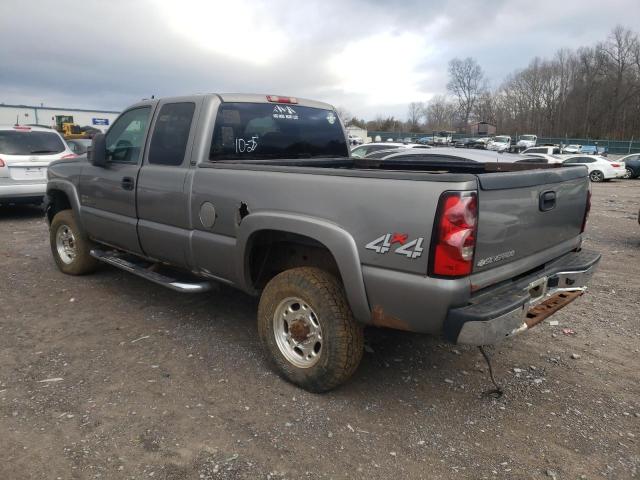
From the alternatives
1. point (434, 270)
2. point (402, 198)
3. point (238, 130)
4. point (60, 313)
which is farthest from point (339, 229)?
point (60, 313)

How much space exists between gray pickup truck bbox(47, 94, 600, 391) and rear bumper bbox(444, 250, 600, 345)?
11mm

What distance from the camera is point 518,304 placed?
8.70 feet

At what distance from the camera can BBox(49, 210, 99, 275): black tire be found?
5.46 m

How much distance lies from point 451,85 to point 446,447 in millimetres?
109429

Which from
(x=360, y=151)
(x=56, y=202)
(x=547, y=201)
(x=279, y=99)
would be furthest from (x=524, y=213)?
(x=360, y=151)

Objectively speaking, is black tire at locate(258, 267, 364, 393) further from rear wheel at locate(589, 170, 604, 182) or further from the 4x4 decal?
rear wheel at locate(589, 170, 604, 182)

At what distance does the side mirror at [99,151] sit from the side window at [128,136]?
0.09 metres

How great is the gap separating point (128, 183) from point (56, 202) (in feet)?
6.87

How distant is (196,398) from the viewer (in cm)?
321

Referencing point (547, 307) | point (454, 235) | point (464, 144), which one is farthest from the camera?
point (464, 144)

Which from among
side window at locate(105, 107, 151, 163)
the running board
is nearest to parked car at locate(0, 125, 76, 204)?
the running board

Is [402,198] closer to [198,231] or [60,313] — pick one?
[198,231]

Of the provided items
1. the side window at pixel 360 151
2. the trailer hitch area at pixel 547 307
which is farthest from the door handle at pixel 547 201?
the side window at pixel 360 151

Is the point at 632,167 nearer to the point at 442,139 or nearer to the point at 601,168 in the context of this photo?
the point at 601,168
